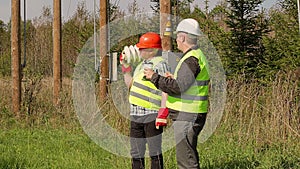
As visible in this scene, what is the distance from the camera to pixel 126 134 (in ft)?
24.5

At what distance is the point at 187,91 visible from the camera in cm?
432

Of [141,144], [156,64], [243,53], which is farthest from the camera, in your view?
[243,53]

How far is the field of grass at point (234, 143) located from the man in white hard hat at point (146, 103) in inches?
36.6

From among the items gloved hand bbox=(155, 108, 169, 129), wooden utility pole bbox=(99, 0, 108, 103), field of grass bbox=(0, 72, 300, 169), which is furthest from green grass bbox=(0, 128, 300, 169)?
wooden utility pole bbox=(99, 0, 108, 103)

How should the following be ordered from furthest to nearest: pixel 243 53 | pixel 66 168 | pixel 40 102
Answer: pixel 243 53
pixel 40 102
pixel 66 168

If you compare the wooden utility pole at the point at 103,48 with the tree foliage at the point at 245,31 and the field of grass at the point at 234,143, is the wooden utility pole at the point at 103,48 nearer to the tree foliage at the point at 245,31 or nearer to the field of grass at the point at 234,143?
the field of grass at the point at 234,143

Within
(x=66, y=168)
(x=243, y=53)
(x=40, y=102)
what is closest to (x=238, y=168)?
(x=66, y=168)

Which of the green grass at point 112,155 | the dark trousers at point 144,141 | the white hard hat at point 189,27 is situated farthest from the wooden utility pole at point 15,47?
the white hard hat at point 189,27

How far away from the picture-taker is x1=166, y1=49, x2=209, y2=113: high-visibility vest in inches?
170

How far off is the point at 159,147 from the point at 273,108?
268 centimetres

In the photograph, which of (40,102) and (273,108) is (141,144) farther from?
(40,102)

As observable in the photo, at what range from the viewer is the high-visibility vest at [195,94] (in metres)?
4.31

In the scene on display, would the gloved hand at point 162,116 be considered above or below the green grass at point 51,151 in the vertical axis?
above

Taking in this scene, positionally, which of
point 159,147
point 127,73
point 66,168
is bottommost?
point 66,168
